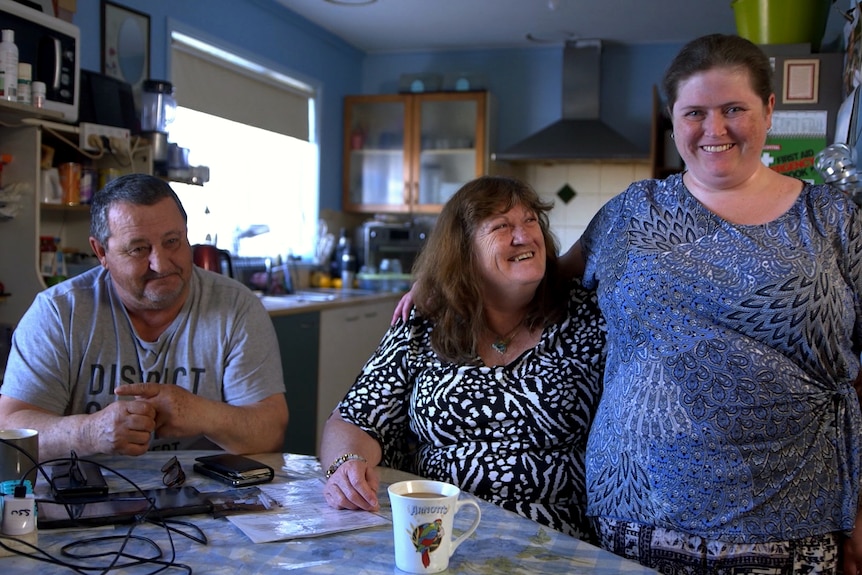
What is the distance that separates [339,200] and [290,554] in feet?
15.9

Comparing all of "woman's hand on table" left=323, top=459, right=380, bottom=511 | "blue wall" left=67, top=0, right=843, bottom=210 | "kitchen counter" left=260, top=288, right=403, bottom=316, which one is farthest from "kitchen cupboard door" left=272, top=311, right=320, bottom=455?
"woman's hand on table" left=323, top=459, right=380, bottom=511

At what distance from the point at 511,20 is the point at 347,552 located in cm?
434

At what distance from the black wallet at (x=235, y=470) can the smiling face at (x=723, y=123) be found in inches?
37.0

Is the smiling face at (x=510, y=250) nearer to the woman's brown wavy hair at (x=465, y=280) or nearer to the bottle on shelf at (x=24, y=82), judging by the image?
the woman's brown wavy hair at (x=465, y=280)

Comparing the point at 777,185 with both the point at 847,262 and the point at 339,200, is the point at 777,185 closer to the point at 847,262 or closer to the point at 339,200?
the point at 847,262

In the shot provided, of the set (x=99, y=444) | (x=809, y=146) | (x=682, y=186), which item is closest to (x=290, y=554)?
(x=99, y=444)

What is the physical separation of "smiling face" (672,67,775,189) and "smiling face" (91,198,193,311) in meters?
1.10

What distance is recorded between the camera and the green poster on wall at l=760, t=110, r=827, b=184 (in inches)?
111

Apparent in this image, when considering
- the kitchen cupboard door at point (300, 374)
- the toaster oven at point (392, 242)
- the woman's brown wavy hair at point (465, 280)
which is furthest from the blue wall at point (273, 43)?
the woman's brown wavy hair at point (465, 280)

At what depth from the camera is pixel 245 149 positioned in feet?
15.6

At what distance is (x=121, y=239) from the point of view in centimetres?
178

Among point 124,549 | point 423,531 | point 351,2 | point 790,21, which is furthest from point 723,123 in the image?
point 351,2

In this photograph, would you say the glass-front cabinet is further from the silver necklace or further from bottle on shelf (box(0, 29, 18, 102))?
the silver necklace

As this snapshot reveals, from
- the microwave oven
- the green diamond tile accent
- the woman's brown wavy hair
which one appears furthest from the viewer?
the green diamond tile accent
